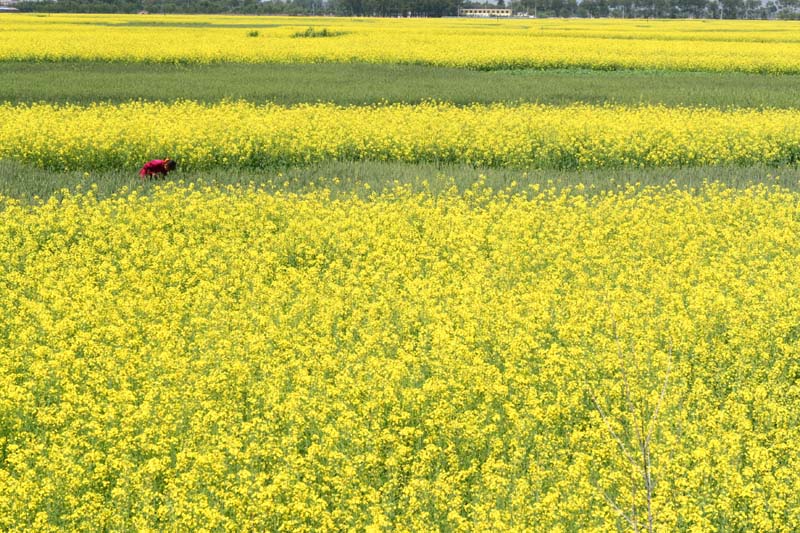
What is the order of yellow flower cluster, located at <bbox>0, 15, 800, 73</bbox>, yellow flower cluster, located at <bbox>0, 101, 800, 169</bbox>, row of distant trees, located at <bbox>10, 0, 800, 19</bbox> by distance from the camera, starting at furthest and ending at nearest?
row of distant trees, located at <bbox>10, 0, 800, 19</bbox>, yellow flower cluster, located at <bbox>0, 15, 800, 73</bbox>, yellow flower cluster, located at <bbox>0, 101, 800, 169</bbox>

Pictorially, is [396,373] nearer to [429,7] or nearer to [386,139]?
[386,139]

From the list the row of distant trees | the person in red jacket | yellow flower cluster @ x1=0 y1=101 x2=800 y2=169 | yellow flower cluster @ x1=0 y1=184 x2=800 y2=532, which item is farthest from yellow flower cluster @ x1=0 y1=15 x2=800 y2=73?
the row of distant trees

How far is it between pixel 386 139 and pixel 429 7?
12505 cm

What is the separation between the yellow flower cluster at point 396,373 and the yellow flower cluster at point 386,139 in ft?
17.5

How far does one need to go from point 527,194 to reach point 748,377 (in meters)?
7.67

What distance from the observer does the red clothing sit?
1600cm

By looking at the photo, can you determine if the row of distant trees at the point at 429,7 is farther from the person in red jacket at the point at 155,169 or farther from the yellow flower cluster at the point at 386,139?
the person in red jacket at the point at 155,169

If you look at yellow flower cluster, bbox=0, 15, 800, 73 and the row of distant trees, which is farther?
the row of distant trees

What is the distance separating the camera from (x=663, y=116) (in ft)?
73.7

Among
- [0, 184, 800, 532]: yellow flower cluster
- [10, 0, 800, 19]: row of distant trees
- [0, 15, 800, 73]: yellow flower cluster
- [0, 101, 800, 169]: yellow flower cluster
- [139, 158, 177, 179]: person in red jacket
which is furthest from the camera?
[10, 0, 800, 19]: row of distant trees

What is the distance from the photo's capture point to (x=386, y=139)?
1925 cm

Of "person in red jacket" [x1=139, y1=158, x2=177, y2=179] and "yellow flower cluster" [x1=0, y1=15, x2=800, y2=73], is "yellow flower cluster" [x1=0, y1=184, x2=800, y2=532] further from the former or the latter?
"yellow flower cluster" [x1=0, y1=15, x2=800, y2=73]

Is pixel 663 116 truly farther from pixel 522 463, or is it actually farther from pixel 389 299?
pixel 522 463

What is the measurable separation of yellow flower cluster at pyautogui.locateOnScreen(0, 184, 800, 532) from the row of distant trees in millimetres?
107200
